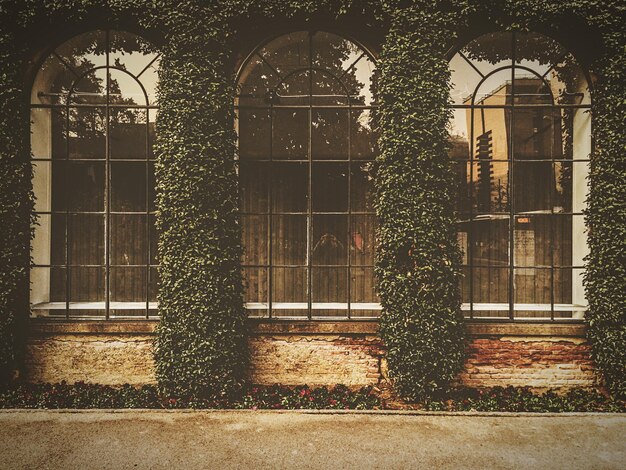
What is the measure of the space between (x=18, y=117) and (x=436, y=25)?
631 cm

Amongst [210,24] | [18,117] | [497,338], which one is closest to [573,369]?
[497,338]

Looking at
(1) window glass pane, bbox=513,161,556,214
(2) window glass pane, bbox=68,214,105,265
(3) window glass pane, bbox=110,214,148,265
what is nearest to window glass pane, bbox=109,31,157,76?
(3) window glass pane, bbox=110,214,148,265

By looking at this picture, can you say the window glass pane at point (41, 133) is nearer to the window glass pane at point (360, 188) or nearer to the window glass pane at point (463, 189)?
the window glass pane at point (360, 188)

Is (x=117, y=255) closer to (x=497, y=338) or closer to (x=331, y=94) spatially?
(x=331, y=94)

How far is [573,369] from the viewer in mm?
5984

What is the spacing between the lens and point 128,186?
A: 6.70 metres

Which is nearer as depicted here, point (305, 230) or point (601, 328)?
point (601, 328)

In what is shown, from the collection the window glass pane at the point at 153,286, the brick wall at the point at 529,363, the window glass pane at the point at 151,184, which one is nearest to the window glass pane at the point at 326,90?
the window glass pane at the point at 151,184

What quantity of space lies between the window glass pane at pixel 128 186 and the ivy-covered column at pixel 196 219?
1.13 meters

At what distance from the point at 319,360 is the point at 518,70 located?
18.1 ft

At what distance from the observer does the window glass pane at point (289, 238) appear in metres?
7.00

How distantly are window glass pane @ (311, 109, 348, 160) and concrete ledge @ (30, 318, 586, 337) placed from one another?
2.89 meters

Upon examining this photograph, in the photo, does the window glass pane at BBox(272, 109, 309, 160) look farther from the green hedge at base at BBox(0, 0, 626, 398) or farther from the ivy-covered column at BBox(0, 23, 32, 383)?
the ivy-covered column at BBox(0, 23, 32, 383)

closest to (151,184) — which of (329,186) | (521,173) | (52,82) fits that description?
(52,82)
